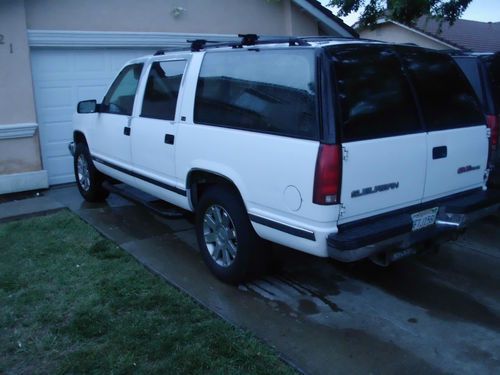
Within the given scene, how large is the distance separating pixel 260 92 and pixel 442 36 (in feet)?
59.8

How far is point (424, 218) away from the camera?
4.13m

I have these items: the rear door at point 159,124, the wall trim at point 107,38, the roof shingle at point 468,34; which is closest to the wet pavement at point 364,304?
the rear door at point 159,124

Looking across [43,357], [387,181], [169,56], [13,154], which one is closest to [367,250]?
[387,181]

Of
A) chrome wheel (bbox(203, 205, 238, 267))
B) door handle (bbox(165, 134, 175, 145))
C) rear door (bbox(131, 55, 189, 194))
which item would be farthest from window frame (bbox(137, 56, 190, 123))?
chrome wheel (bbox(203, 205, 238, 267))

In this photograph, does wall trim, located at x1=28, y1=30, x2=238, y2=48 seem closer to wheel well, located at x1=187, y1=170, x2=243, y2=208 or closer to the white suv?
the white suv

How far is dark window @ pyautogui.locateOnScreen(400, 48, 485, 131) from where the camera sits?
424cm

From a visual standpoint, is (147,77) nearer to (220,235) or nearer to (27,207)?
(220,235)

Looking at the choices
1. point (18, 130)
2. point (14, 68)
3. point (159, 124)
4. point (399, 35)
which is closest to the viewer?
point (159, 124)

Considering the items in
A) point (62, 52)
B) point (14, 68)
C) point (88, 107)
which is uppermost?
point (62, 52)

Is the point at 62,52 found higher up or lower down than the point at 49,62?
higher up

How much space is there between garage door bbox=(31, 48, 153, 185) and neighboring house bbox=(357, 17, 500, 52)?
11098mm

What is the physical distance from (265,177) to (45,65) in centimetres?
589

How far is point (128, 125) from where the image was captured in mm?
5914

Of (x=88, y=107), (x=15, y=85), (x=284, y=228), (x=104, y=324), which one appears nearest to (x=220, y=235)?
(x=284, y=228)
